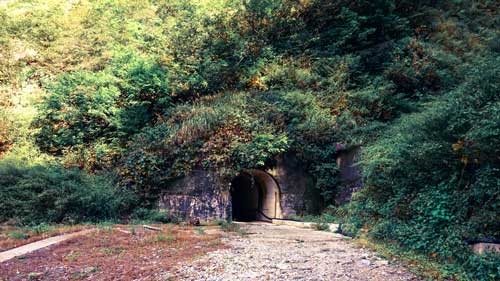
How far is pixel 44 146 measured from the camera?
13.1 meters

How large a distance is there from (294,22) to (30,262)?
1491 cm

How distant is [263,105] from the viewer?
41.0ft

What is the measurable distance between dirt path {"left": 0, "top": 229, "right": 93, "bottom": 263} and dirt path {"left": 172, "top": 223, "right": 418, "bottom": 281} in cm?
323

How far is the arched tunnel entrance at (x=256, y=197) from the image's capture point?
1205 centimetres

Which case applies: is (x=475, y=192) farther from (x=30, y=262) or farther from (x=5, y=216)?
(x=5, y=216)

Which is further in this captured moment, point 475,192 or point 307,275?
point 475,192

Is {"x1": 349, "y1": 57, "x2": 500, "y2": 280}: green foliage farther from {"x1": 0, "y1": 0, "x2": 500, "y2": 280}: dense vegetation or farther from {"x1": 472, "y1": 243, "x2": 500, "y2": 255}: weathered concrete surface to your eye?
{"x1": 472, "y1": 243, "x2": 500, "y2": 255}: weathered concrete surface

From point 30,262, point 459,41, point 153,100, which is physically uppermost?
point 459,41

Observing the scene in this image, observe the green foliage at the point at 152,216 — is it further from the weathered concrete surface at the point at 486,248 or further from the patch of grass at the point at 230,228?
the weathered concrete surface at the point at 486,248

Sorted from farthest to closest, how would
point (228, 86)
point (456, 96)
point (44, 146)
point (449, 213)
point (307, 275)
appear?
point (228, 86), point (44, 146), point (456, 96), point (449, 213), point (307, 275)

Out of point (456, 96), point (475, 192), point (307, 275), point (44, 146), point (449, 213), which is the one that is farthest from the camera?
point (44, 146)

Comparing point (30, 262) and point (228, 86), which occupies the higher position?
point (228, 86)

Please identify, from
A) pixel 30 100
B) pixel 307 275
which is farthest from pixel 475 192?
pixel 30 100

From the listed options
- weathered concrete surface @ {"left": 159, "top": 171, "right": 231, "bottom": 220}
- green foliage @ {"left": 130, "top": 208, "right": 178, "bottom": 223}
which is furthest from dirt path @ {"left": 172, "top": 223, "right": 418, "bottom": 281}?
green foliage @ {"left": 130, "top": 208, "right": 178, "bottom": 223}
